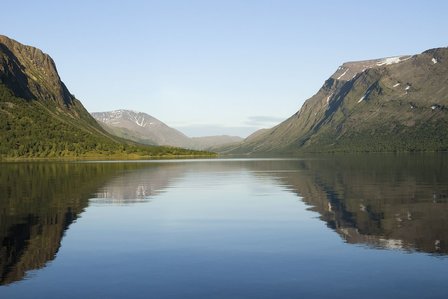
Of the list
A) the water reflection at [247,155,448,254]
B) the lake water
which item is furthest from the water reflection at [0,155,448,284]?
the lake water

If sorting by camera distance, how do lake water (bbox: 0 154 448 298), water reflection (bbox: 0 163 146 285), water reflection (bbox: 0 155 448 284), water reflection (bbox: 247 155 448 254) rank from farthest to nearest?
water reflection (bbox: 247 155 448 254) < water reflection (bbox: 0 155 448 284) < water reflection (bbox: 0 163 146 285) < lake water (bbox: 0 154 448 298)

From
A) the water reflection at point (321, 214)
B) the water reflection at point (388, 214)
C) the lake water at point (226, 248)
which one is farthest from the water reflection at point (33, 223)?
the water reflection at point (388, 214)

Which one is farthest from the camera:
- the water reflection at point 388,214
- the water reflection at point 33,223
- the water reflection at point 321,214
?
the water reflection at point 388,214

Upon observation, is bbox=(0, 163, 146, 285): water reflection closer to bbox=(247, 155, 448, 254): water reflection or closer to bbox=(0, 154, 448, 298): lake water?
bbox=(0, 154, 448, 298): lake water

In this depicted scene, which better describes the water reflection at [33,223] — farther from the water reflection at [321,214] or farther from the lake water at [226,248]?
the lake water at [226,248]

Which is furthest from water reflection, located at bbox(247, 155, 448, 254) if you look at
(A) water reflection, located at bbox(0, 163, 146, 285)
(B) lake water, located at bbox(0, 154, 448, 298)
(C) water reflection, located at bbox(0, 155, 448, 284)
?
(A) water reflection, located at bbox(0, 163, 146, 285)

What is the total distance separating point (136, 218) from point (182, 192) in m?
28.2

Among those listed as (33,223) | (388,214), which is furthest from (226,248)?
(388,214)

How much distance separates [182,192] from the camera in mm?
79375

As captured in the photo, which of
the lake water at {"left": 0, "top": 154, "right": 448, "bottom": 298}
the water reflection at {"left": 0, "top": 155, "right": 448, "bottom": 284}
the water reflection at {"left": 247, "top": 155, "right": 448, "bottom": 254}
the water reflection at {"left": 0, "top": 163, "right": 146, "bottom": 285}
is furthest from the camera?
the water reflection at {"left": 247, "top": 155, "right": 448, "bottom": 254}

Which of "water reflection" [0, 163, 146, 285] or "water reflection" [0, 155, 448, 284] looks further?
"water reflection" [0, 155, 448, 284]

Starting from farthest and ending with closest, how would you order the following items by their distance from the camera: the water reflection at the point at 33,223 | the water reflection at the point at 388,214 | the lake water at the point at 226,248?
the water reflection at the point at 388,214, the water reflection at the point at 33,223, the lake water at the point at 226,248

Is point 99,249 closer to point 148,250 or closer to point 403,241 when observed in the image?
point 148,250

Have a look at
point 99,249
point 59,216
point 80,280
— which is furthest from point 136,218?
point 80,280
